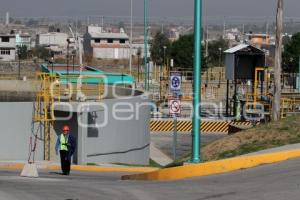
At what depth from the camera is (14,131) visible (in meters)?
27.6

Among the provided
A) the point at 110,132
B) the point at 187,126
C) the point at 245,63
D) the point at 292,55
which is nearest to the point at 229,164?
the point at 110,132

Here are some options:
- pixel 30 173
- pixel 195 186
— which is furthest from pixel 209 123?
pixel 195 186

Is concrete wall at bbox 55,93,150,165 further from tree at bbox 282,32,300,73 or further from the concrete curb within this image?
tree at bbox 282,32,300,73

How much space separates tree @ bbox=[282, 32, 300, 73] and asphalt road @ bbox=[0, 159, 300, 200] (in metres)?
74.6

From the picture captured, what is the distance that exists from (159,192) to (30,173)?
23.3 feet

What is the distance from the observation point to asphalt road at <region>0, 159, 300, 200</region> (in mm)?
11606

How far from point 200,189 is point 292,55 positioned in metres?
77.4

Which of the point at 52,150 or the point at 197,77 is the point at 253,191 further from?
the point at 52,150

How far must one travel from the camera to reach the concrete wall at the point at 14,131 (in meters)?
27.6

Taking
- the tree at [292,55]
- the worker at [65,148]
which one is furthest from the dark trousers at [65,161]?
the tree at [292,55]

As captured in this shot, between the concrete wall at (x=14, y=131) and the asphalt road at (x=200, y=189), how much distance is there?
11949 mm

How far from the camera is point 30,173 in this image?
19359 millimetres

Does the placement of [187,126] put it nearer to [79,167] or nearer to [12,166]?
[79,167]

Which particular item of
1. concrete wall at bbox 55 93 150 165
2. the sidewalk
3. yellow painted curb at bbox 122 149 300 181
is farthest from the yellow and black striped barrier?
yellow painted curb at bbox 122 149 300 181
